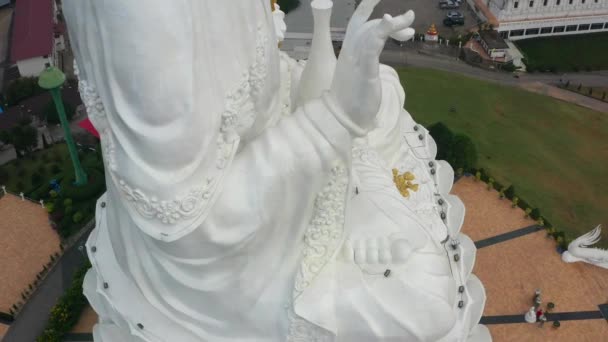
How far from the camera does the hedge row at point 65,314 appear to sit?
858 centimetres

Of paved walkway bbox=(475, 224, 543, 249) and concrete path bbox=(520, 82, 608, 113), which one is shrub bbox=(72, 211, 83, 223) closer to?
paved walkway bbox=(475, 224, 543, 249)

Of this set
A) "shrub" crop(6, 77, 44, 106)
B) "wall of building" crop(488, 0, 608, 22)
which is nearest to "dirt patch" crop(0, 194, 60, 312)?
"shrub" crop(6, 77, 44, 106)

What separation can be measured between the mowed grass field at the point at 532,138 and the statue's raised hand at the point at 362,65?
7.23 metres

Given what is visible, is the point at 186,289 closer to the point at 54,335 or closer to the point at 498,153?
the point at 54,335

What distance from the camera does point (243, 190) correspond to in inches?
208

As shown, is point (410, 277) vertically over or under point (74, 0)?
under

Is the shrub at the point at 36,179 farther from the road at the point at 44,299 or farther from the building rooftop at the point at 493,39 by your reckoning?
the building rooftop at the point at 493,39

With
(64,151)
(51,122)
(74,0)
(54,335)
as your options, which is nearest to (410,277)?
(74,0)

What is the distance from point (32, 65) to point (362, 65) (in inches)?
580

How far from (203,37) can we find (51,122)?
10863 millimetres

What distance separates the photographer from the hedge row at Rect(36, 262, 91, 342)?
8578 mm

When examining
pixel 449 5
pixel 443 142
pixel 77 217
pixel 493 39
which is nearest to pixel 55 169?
pixel 77 217

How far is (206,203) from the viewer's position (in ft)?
16.6

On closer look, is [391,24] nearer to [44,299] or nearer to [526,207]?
[526,207]
